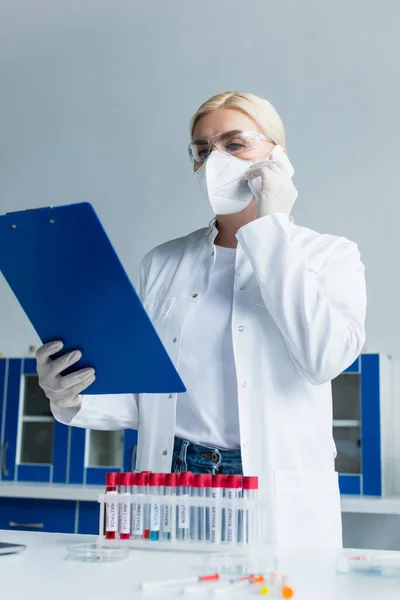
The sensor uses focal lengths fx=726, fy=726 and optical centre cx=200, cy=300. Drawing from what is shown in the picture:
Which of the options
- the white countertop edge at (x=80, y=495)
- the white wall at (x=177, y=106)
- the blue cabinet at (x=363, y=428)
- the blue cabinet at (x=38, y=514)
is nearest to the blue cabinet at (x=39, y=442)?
the white countertop edge at (x=80, y=495)

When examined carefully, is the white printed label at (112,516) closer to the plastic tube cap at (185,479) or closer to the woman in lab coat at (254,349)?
the plastic tube cap at (185,479)

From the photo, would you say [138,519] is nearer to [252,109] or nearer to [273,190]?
[273,190]

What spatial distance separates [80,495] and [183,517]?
2.38 meters

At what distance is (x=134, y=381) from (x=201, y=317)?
1.09 feet

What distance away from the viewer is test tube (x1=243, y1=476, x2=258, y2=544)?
1.13 meters

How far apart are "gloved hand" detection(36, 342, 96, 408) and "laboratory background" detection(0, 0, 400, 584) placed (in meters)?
2.10

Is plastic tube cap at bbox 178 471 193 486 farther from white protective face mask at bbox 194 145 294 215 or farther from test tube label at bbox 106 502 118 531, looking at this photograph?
white protective face mask at bbox 194 145 294 215

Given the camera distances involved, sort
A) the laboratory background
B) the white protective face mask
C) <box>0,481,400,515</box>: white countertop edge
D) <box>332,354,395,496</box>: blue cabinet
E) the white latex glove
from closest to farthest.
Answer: the white latex glove
the white protective face mask
<box>0,481,400,515</box>: white countertop edge
<box>332,354,395,496</box>: blue cabinet
the laboratory background

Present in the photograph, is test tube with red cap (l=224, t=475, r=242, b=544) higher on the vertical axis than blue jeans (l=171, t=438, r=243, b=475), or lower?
lower

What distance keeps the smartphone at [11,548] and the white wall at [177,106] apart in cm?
296

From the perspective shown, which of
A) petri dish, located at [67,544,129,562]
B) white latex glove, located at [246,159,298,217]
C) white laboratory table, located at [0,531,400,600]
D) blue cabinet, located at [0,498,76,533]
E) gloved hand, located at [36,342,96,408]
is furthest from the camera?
blue cabinet, located at [0,498,76,533]

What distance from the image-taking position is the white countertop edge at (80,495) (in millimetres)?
3064

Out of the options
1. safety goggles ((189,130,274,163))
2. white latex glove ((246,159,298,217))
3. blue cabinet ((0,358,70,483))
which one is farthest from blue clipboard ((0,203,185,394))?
blue cabinet ((0,358,70,483))

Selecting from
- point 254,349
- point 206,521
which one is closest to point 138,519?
point 206,521
